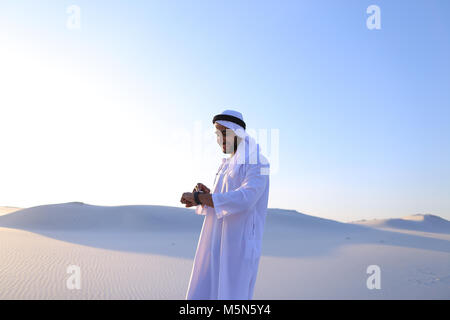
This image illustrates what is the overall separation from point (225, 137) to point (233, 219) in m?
0.78

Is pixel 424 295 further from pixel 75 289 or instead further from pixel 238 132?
pixel 75 289

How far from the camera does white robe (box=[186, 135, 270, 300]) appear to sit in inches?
125

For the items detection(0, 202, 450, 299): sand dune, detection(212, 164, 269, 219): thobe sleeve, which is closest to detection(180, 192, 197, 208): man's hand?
detection(212, 164, 269, 219): thobe sleeve

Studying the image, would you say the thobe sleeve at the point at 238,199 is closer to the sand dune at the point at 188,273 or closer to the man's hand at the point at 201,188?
the man's hand at the point at 201,188

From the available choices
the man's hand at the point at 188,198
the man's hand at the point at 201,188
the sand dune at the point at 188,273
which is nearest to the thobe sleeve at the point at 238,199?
the man's hand at the point at 188,198

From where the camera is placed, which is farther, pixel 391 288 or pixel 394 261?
pixel 394 261

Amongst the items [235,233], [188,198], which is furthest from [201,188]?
[235,233]

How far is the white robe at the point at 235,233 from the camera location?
3178 millimetres

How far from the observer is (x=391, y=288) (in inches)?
298

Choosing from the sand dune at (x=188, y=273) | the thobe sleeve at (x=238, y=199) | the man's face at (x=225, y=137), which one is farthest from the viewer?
the sand dune at (x=188, y=273)

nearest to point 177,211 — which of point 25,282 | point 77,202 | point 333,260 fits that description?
point 77,202

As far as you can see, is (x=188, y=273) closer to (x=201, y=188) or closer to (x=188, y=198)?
(x=201, y=188)

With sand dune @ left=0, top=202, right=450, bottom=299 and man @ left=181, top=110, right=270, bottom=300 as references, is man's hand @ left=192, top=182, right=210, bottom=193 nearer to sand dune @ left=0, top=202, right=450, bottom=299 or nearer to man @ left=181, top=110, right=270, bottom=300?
man @ left=181, top=110, right=270, bottom=300
